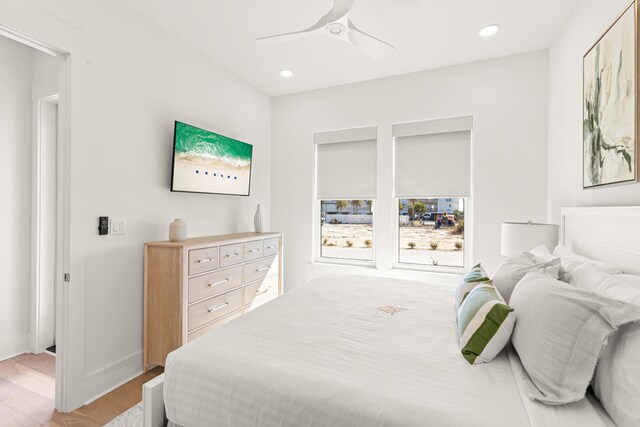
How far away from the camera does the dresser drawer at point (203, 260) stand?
96.4 inches

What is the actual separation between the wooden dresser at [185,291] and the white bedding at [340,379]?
0.95 meters

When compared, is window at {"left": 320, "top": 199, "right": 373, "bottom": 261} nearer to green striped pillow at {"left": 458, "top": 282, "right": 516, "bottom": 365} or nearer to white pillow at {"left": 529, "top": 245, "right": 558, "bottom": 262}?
white pillow at {"left": 529, "top": 245, "right": 558, "bottom": 262}

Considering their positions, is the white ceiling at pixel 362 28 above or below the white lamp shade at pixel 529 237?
above

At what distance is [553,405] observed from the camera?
98 cm

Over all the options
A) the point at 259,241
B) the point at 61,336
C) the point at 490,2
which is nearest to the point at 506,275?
the point at 490,2

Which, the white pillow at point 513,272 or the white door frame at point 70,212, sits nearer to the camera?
the white pillow at point 513,272

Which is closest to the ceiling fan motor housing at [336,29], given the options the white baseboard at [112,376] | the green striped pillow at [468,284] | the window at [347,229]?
the green striped pillow at [468,284]

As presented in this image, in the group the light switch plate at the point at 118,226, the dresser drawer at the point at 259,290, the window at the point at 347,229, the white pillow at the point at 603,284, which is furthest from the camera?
the window at the point at 347,229

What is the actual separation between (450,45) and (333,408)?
320 centimetres

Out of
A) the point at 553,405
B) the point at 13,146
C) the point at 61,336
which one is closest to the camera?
the point at 553,405

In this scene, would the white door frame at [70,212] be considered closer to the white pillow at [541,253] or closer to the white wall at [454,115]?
the white wall at [454,115]

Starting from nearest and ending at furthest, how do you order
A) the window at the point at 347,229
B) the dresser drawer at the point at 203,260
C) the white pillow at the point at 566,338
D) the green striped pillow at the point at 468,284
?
the white pillow at the point at 566,338
the green striped pillow at the point at 468,284
the dresser drawer at the point at 203,260
the window at the point at 347,229

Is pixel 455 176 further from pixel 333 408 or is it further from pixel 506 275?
pixel 333 408

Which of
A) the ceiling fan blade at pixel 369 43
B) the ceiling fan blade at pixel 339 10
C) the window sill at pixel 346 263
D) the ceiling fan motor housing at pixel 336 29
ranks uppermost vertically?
the ceiling fan blade at pixel 339 10
